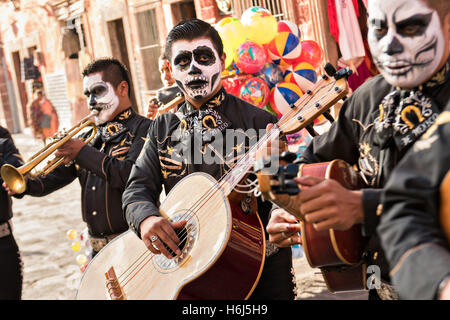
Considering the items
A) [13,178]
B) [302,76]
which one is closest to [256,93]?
[302,76]

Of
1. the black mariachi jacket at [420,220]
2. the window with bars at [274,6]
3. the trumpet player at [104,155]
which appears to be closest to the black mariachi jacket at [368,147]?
the black mariachi jacket at [420,220]

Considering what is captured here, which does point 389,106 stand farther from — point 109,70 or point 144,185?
point 109,70

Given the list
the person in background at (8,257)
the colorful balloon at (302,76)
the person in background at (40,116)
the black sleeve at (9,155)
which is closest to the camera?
the person in background at (8,257)

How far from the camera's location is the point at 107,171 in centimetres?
361

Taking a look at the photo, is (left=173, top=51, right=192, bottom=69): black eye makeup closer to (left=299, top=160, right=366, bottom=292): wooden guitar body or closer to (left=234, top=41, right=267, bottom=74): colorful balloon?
(left=299, top=160, right=366, bottom=292): wooden guitar body

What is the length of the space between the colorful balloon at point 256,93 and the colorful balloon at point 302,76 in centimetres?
24

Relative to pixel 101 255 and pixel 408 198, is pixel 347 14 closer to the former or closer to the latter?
pixel 101 255

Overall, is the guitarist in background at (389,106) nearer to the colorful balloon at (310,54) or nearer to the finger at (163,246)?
the finger at (163,246)

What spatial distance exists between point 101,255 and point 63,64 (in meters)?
15.6

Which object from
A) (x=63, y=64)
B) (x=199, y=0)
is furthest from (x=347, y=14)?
(x=63, y=64)

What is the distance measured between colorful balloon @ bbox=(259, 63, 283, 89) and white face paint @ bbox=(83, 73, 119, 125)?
144 centimetres

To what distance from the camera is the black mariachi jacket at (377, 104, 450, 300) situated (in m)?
1.28

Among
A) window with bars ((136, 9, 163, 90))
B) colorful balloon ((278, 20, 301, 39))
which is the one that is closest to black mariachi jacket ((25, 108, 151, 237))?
colorful balloon ((278, 20, 301, 39))

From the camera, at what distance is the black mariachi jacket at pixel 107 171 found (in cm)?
362
